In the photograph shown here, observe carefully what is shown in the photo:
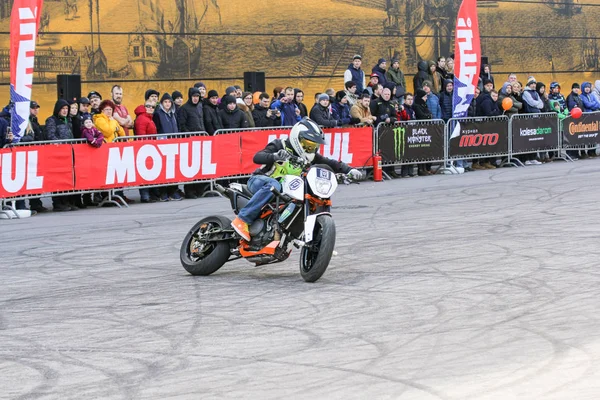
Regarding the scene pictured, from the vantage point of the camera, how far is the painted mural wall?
2412 centimetres

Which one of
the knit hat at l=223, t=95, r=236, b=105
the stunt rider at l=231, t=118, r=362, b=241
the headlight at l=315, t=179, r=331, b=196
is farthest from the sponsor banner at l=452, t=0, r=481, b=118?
the headlight at l=315, t=179, r=331, b=196

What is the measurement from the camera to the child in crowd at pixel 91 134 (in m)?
18.1

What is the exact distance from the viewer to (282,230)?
36.4ft

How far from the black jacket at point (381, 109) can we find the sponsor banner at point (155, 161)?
3.64 metres

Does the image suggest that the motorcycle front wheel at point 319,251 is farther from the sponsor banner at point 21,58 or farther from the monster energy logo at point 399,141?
the monster energy logo at point 399,141

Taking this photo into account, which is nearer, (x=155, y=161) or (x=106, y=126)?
(x=106, y=126)

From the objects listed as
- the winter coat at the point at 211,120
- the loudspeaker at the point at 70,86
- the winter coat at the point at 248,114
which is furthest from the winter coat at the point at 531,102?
the loudspeaker at the point at 70,86

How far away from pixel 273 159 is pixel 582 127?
698 inches

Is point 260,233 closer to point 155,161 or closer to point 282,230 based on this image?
point 282,230

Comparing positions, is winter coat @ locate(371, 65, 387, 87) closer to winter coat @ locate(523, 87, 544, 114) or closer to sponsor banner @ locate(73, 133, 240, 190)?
winter coat @ locate(523, 87, 544, 114)

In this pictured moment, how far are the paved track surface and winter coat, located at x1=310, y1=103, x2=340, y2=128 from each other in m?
5.49

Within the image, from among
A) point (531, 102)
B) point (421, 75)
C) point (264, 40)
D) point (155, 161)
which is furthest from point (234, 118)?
point (531, 102)

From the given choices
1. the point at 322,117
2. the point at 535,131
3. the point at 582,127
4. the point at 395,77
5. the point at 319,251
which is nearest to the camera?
the point at 319,251

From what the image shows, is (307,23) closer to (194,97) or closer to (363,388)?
(194,97)
